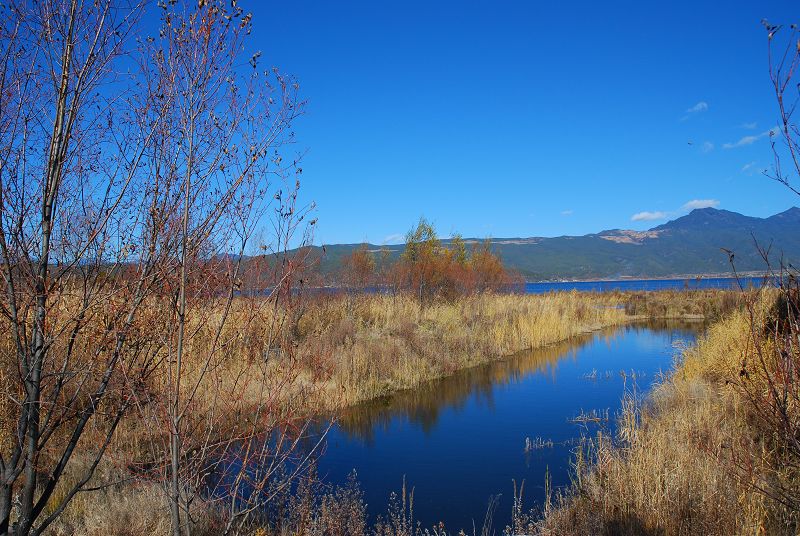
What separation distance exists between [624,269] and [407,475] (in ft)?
598

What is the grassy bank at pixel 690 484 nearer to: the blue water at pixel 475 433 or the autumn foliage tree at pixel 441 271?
the blue water at pixel 475 433

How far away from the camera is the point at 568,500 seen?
5844mm

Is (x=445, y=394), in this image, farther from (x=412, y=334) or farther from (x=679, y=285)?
(x=679, y=285)

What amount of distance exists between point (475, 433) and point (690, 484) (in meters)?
4.97

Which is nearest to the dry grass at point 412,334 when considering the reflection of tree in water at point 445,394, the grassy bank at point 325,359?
the grassy bank at point 325,359

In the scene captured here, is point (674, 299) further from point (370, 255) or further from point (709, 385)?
point (709, 385)

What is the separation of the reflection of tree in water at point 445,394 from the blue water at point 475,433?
0.08 feet

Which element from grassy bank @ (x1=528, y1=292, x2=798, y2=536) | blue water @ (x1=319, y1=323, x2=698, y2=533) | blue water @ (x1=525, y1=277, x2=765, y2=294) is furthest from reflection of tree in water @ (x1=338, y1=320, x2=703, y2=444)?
blue water @ (x1=525, y1=277, x2=765, y2=294)

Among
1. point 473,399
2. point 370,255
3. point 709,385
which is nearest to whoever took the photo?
point 709,385

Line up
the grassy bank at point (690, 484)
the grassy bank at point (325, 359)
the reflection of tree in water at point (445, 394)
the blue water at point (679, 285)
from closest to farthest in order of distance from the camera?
1. the grassy bank at point (325, 359)
2. the grassy bank at point (690, 484)
3. the reflection of tree in water at point (445, 394)
4. the blue water at point (679, 285)

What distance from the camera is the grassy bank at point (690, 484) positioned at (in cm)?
430

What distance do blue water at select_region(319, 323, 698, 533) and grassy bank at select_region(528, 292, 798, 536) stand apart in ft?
3.34

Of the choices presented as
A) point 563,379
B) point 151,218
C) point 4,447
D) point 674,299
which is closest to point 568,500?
point 151,218

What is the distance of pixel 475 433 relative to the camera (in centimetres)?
960
